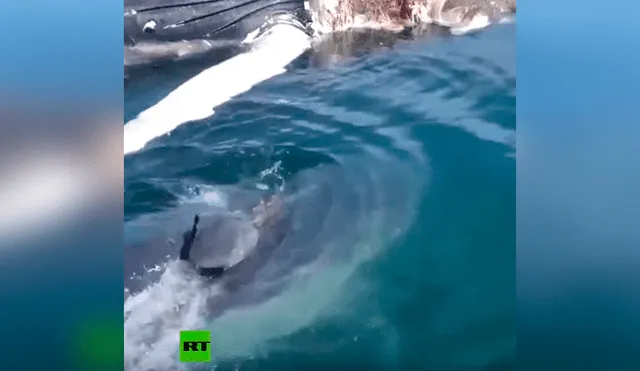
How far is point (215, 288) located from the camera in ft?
6.66

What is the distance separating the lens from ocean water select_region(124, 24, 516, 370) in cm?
204

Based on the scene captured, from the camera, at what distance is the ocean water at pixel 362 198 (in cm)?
204

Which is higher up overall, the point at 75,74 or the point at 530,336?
the point at 75,74

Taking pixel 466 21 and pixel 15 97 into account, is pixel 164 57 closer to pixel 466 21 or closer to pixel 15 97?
pixel 15 97

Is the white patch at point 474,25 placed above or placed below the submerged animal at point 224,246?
above

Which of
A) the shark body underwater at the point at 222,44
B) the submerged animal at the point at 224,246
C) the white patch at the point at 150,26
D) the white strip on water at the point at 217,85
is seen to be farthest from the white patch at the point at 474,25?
the white patch at the point at 150,26

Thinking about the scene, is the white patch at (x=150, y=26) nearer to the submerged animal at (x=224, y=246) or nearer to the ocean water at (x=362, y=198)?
the ocean water at (x=362, y=198)

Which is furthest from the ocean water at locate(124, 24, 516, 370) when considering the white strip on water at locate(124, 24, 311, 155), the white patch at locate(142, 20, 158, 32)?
the white patch at locate(142, 20, 158, 32)

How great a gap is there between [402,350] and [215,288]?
30.4 inches

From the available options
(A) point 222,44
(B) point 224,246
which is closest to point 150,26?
(A) point 222,44

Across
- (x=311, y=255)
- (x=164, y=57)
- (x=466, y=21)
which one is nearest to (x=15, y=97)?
(x=164, y=57)

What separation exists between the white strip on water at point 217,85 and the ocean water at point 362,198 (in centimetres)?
3

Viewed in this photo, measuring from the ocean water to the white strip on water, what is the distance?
0.11ft

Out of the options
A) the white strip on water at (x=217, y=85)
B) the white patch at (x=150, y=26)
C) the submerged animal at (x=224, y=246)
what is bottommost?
the submerged animal at (x=224, y=246)
